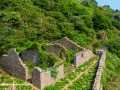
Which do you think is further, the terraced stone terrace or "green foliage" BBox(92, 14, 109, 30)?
"green foliage" BBox(92, 14, 109, 30)

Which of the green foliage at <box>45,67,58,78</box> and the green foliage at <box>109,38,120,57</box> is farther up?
the green foliage at <box>45,67,58,78</box>

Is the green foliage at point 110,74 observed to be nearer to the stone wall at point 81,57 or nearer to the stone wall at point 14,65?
the stone wall at point 81,57

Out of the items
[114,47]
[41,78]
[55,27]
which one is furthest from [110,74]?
[55,27]

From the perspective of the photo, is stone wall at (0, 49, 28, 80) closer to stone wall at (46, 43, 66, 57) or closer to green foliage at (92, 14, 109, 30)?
stone wall at (46, 43, 66, 57)

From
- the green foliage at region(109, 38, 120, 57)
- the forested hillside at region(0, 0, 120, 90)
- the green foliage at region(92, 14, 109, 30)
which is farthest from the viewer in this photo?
the green foliage at region(92, 14, 109, 30)

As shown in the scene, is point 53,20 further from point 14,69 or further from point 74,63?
point 14,69

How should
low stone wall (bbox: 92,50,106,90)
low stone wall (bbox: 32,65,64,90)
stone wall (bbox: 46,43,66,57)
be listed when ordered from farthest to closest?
stone wall (bbox: 46,43,66,57) < low stone wall (bbox: 32,65,64,90) < low stone wall (bbox: 92,50,106,90)

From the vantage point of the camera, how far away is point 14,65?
35.3 m

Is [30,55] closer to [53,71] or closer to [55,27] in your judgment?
[53,71]

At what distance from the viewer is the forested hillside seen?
145ft

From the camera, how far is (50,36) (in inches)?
2037

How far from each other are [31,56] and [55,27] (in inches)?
608

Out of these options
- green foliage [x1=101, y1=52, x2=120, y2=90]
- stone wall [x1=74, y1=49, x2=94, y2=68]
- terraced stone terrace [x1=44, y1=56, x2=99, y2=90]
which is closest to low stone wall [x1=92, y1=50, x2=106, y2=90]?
terraced stone terrace [x1=44, y1=56, x2=99, y2=90]

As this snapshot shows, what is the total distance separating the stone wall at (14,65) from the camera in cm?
3456
